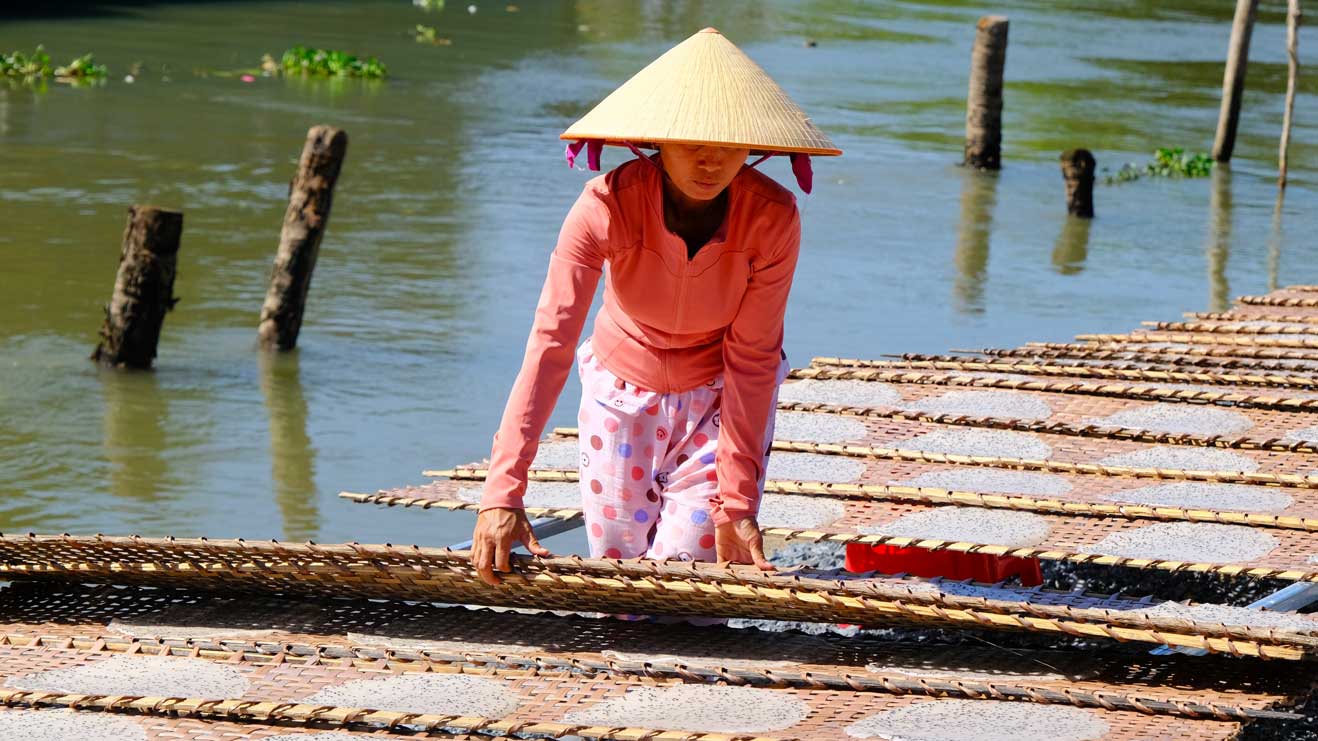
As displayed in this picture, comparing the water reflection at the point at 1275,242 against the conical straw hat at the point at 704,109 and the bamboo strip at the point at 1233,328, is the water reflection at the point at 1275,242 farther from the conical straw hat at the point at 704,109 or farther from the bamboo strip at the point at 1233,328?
the conical straw hat at the point at 704,109

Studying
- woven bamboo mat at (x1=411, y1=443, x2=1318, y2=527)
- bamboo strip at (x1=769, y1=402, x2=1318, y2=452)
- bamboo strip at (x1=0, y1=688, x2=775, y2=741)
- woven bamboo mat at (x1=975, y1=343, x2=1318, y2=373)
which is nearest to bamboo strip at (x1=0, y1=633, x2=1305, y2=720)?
bamboo strip at (x1=0, y1=688, x2=775, y2=741)

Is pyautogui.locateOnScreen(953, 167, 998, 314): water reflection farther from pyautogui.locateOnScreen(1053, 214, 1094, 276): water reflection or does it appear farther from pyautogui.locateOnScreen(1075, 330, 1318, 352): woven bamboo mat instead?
pyautogui.locateOnScreen(1075, 330, 1318, 352): woven bamboo mat

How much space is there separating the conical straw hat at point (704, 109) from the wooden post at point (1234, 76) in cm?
1147

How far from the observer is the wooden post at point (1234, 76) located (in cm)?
1398

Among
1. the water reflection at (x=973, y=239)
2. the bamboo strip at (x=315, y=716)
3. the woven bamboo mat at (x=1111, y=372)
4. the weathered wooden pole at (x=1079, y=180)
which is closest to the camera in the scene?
the bamboo strip at (x=315, y=716)

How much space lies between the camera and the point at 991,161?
14.5m

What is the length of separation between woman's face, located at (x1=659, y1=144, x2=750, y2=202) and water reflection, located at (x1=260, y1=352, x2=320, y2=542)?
3.15 metres

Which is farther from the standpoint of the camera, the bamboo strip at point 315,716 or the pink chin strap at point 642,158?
the pink chin strap at point 642,158

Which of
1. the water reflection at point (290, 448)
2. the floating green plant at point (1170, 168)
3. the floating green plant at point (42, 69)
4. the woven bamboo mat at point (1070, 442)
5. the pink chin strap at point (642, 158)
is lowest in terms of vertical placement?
the water reflection at point (290, 448)

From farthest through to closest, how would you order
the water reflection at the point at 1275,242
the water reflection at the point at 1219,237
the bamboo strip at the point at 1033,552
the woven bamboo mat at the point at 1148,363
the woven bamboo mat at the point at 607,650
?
1. the water reflection at the point at 1275,242
2. the water reflection at the point at 1219,237
3. the woven bamboo mat at the point at 1148,363
4. the bamboo strip at the point at 1033,552
5. the woven bamboo mat at the point at 607,650

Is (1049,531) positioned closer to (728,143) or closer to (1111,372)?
(728,143)

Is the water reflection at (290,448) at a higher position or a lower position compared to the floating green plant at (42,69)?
lower

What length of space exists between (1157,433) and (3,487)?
13.3 feet

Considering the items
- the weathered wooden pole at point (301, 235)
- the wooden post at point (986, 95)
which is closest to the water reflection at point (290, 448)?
the weathered wooden pole at point (301, 235)
